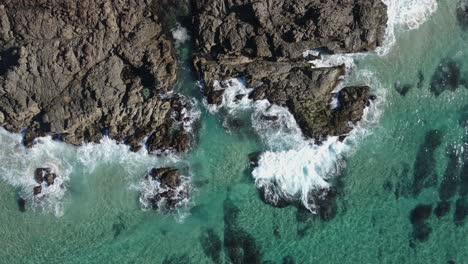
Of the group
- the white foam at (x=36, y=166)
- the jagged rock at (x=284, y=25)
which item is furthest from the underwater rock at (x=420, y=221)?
the white foam at (x=36, y=166)

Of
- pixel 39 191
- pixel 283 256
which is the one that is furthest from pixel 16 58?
pixel 283 256

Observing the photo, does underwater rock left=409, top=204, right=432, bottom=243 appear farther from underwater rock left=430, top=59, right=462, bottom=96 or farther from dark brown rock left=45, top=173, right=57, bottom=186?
dark brown rock left=45, top=173, right=57, bottom=186

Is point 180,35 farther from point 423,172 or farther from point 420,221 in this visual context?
point 420,221

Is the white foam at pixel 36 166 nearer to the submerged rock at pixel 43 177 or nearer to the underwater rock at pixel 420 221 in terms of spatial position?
the submerged rock at pixel 43 177

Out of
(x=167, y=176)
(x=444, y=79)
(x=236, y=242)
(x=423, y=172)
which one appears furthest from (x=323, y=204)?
(x=444, y=79)

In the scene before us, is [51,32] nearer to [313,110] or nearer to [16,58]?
[16,58]

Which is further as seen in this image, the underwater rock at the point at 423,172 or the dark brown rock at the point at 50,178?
the underwater rock at the point at 423,172

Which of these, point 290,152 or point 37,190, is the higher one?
point 290,152
